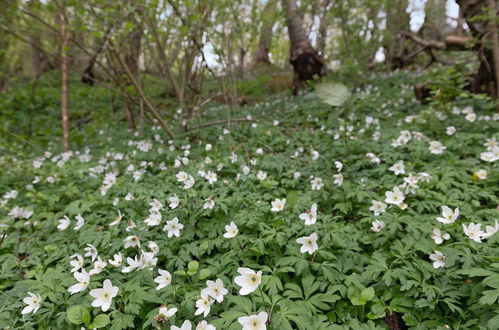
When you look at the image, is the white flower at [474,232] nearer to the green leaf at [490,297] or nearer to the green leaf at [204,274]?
the green leaf at [490,297]

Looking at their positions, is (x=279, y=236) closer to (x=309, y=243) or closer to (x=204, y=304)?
(x=309, y=243)

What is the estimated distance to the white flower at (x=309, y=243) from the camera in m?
2.03

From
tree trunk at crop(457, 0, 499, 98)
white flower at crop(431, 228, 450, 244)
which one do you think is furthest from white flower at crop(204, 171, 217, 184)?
tree trunk at crop(457, 0, 499, 98)

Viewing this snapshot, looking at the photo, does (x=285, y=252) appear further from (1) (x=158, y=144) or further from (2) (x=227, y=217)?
(1) (x=158, y=144)

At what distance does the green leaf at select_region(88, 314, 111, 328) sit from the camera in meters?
1.73

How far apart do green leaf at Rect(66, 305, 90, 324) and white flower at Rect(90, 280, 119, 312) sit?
81mm

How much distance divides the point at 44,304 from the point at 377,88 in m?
8.38

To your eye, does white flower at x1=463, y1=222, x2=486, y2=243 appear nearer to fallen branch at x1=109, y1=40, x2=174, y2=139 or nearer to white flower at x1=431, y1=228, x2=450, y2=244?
white flower at x1=431, y1=228, x2=450, y2=244

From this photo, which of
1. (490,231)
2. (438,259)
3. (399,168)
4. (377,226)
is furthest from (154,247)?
(399,168)

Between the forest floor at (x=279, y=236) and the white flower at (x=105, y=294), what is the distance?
2cm

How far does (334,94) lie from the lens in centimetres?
362

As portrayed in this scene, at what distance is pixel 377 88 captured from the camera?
8023 mm

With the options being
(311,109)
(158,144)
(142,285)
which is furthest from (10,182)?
(311,109)

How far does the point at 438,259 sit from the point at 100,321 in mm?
2205
